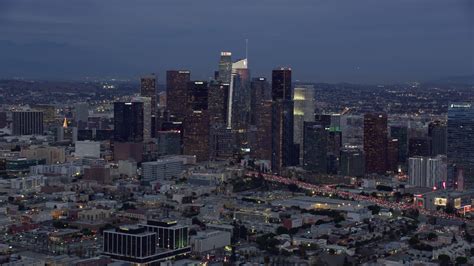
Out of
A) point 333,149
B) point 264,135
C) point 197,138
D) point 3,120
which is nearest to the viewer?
point 333,149

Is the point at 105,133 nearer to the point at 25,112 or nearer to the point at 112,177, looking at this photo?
the point at 25,112

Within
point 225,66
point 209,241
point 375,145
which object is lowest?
point 209,241

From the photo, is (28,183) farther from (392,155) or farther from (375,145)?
(392,155)

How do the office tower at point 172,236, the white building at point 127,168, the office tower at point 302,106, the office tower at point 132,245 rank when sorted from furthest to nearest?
the office tower at point 302,106, the white building at point 127,168, the office tower at point 172,236, the office tower at point 132,245

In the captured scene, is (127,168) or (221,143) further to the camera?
(221,143)

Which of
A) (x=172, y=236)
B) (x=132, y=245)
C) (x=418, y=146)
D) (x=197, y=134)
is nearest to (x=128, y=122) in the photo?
(x=197, y=134)

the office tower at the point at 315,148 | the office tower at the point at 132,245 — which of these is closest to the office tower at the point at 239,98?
the office tower at the point at 315,148

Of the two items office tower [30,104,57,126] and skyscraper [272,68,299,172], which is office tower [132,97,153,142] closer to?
office tower [30,104,57,126]

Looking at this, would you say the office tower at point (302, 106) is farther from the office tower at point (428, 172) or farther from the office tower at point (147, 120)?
the office tower at point (428, 172)

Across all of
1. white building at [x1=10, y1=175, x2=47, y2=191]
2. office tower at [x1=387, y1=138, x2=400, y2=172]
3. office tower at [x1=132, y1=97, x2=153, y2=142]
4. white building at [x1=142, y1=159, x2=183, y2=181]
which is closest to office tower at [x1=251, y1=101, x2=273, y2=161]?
office tower at [x1=387, y1=138, x2=400, y2=172]
